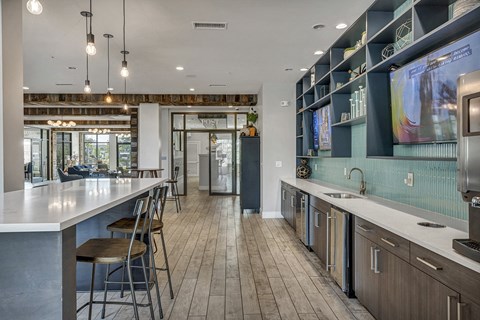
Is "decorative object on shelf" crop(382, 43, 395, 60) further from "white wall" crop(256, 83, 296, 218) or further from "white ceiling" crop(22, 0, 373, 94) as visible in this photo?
"white wall" crop(256, 83, 296, 218)

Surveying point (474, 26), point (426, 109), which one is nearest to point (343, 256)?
point (426, 109)

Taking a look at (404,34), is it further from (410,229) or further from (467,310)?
(467,310)

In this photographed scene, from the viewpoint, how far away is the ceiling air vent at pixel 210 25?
12.5 ft

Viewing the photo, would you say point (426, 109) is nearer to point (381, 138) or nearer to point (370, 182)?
point (381, 138)

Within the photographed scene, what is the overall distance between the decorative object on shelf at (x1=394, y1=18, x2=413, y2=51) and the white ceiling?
2.00 ft

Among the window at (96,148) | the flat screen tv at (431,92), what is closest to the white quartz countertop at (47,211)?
the flat screen tv at (431,92)

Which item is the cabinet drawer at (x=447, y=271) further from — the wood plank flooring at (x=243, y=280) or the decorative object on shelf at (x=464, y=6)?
the decorative object on shelf at (x=464, y=6)

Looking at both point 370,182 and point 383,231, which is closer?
point 383,231

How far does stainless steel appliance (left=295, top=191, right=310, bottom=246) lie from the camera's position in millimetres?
4426

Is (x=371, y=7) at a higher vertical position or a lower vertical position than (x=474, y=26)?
higher

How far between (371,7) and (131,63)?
3845 mm

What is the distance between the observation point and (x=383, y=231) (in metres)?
2.31

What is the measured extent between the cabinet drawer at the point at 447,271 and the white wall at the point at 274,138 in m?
4.95

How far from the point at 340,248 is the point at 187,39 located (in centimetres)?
315
